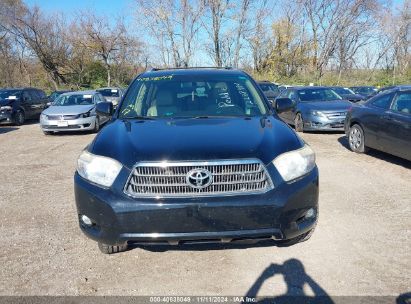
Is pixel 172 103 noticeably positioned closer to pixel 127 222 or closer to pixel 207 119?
pixel 207 119

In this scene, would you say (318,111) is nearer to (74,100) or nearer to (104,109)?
(104,109)

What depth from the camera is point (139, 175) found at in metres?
3.05

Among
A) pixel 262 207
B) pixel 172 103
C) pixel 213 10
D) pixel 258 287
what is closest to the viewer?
pixel 262 207

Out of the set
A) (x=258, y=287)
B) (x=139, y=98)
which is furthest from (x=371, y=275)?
(x=139, y=98)

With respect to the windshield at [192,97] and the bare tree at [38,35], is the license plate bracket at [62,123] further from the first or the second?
the bare tree at [38,35]

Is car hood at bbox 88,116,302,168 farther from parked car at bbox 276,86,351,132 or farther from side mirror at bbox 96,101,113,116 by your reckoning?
parked car at bbox 276,86,351,132

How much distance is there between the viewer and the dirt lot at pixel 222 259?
325 cm

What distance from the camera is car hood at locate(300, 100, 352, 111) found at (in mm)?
11797

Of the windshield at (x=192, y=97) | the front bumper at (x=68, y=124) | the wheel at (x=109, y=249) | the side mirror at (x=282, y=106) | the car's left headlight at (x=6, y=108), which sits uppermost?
the windshield at (x=192, y=97)

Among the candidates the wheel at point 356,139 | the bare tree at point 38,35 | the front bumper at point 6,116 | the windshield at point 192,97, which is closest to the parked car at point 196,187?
the windshield at point 192,97

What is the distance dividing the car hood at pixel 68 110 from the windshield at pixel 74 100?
54 centimetres

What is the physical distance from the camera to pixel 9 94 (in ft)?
56.1

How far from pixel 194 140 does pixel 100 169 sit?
0.81 m

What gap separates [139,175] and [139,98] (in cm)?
173
